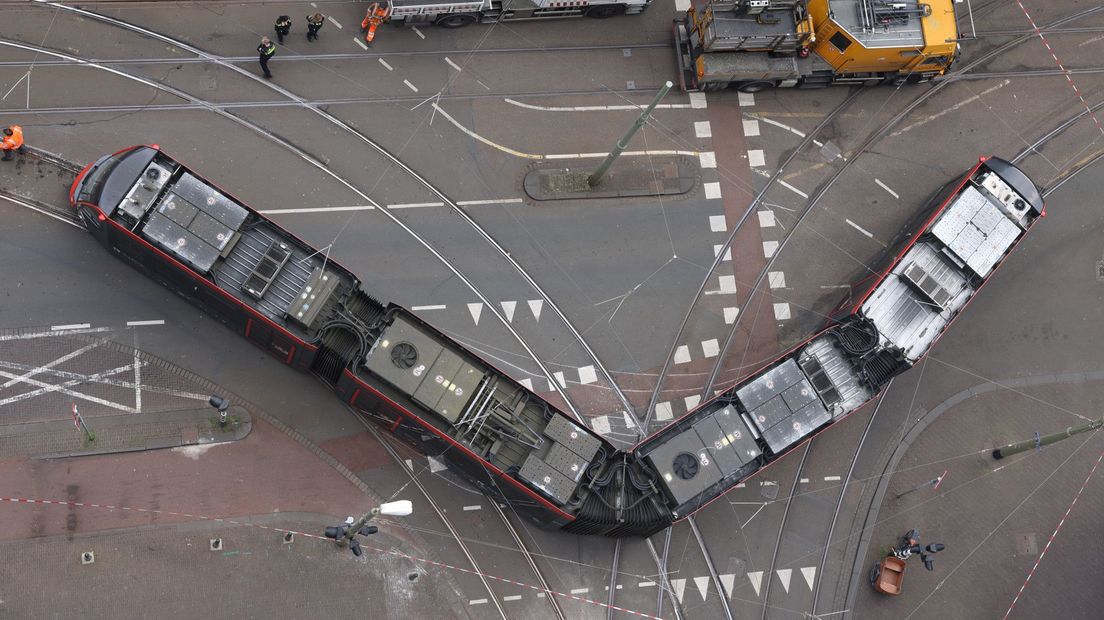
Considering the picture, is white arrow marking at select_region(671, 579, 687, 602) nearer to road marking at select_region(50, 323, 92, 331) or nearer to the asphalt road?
the asphalt road

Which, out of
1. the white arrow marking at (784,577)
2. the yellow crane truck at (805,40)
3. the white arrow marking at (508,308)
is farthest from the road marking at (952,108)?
the white arrow marking at (784,577)

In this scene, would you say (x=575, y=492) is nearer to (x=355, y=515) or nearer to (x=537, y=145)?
(x=355, y=515)

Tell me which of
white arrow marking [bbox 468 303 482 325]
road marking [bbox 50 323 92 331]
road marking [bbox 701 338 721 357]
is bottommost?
road marking [bbox 50 323 92 331]

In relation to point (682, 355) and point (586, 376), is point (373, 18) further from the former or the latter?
point (682, 355)

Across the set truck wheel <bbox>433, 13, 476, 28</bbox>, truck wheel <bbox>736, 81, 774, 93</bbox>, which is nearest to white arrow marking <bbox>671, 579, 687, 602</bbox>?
truck wheel <bbox>736, 81, 774, 93</bbox>

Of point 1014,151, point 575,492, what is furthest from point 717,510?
point 1014,151

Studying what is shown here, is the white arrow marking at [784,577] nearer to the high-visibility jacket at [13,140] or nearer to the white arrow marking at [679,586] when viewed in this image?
the white arrow marking at [679,586]

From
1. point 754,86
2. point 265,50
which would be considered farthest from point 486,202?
point 754,86
